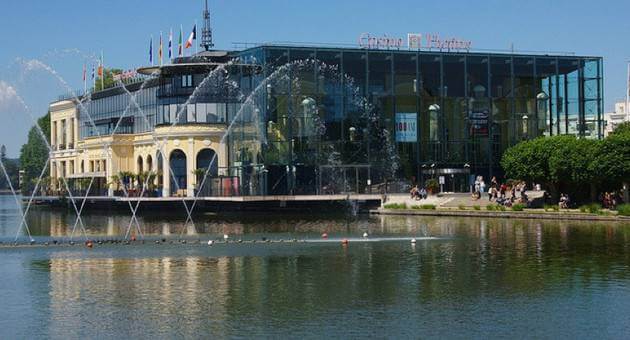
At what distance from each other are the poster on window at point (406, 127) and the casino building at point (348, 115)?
0.43 feet

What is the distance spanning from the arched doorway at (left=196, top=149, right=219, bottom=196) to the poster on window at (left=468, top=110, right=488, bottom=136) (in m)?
34.7

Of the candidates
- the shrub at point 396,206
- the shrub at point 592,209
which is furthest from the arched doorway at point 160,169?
the shrub at point 592,209

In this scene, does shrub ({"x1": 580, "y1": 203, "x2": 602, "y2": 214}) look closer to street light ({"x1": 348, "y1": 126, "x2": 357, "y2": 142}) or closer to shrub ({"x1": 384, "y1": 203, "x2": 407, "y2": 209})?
shrub ({"x1": 384, "y1": 203, "x2": 407, "y2": 209})

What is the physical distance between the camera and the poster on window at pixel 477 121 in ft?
465

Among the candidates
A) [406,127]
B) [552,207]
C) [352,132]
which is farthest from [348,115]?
[552,207]

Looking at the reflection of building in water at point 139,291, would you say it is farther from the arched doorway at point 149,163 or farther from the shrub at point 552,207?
the arched doorway at point 149,163

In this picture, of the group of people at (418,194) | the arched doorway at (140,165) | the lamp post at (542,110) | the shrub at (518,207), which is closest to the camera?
the shrub at (518,207)

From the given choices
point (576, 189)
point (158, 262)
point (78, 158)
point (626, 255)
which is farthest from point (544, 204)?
point (78, 158)

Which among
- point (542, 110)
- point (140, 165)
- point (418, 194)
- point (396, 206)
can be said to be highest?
point (542, 110)

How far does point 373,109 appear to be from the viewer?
5315 inches

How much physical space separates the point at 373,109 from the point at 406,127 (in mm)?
6140

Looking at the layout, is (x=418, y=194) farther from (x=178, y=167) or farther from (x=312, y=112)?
(x=178, y=167)

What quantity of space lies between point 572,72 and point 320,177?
41.6m

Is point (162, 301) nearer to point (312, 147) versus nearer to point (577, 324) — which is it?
point (577, 324)
